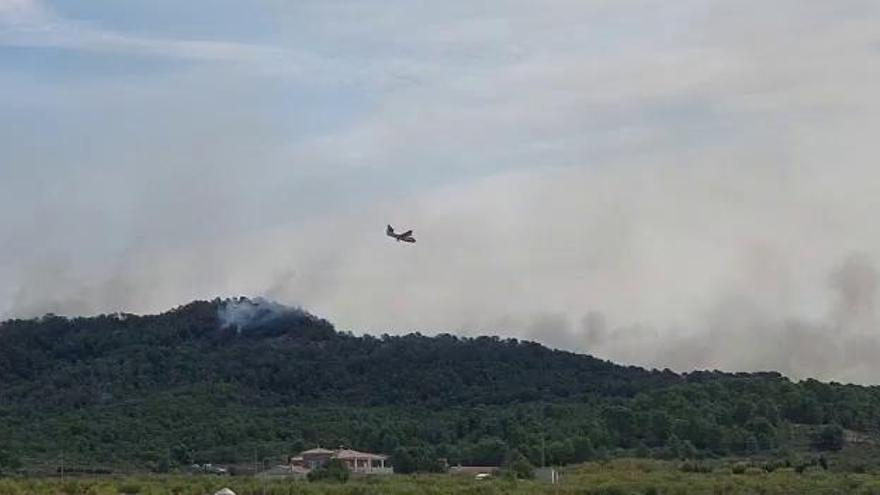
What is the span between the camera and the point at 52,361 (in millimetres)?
167500

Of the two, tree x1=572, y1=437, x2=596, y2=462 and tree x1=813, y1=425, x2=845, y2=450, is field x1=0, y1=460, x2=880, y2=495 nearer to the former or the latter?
tree x1=572, y1=437, x2=596, y2=462

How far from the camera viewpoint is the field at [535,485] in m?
74.9

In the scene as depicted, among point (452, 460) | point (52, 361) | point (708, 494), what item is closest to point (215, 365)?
point (52, 361)

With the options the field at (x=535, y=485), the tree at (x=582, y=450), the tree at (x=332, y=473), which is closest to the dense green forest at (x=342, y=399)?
the tree at (x=582, y=450)

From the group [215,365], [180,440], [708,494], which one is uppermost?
[215,365]

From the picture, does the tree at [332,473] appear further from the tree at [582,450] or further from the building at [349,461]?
the tree at [582,450]

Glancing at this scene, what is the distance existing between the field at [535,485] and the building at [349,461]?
9487 millimetres

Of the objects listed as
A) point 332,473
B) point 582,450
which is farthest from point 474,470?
point 332,473

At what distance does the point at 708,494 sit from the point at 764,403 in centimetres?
5096

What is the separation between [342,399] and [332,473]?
5694cm

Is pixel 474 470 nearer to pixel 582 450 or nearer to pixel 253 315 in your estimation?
pixel 582 450

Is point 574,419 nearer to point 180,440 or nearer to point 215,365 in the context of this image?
point 180,440

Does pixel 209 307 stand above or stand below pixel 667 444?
above

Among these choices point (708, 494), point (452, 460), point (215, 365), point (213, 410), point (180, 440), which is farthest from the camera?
point (215, 365)
